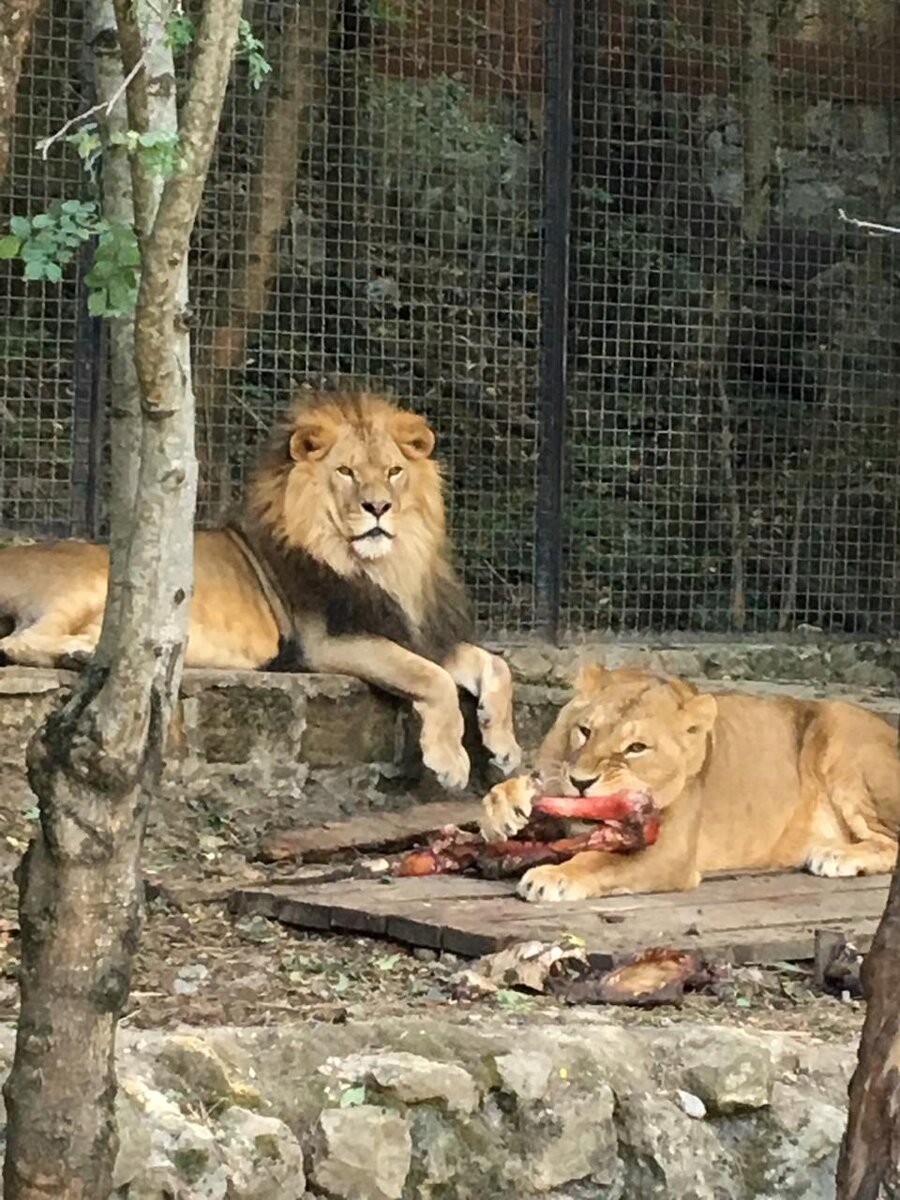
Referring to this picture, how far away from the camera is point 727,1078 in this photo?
13.9 feet

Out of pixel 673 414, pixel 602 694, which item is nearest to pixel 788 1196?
pixel 602 694

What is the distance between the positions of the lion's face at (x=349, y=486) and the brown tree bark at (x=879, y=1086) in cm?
375

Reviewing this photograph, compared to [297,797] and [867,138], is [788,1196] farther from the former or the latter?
[867,138]

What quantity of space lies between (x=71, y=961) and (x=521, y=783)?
256cm

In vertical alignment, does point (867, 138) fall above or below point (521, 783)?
above

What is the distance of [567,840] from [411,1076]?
5.62 ft

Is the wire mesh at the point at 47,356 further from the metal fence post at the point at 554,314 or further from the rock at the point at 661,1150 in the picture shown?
the rock at the point at 661,1150

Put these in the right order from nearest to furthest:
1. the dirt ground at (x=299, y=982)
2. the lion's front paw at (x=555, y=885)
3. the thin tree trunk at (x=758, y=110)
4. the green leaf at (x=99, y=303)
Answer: the green leaf at (x=99, y=303) → the dirt ground at (x=299, y=982) → the lion's front paw at (x=555, y=885) → the thin tree trunk at (x=758, y=110)

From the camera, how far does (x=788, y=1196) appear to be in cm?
432

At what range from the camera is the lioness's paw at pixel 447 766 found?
682cm

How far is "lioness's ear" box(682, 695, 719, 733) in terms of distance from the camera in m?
5.82

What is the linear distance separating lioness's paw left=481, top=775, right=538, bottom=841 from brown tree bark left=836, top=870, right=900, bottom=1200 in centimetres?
198

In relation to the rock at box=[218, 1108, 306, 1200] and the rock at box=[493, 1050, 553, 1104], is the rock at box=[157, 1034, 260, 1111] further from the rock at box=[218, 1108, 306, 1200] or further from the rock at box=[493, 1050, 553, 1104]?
the rock at box=[493, 1050, 553, 1104]

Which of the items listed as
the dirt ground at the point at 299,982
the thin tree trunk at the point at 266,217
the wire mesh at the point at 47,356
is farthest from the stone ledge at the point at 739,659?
the dirt ground at the point at 299,982
